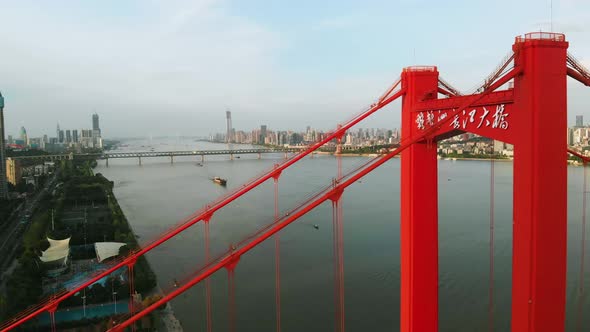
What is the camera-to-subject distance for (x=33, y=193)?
14.9m

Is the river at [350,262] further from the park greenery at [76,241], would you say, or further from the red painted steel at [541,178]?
the red painted steel at [541,178]

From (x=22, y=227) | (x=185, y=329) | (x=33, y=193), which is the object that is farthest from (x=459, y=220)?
(x=33, y=193)

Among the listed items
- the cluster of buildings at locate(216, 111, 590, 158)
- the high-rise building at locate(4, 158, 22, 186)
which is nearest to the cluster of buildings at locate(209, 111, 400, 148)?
the cluster of buildings at locate(216, 111, 590, 158)

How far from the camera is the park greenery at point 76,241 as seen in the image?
5.30 m

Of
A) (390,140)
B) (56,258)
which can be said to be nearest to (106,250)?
(56,258)

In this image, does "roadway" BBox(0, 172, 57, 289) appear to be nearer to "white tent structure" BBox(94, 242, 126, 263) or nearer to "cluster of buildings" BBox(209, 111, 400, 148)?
"white tent structure" BBox(94, 242, 126, 263)

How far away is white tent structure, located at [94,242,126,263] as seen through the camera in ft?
22.2

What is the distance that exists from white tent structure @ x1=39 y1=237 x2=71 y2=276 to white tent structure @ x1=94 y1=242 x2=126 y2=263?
0.44 metres

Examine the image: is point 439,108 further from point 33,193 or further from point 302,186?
point 33,193

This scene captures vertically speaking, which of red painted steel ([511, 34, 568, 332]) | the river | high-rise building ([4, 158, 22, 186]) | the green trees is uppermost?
red painted steel ([511, 34, 568, 332])

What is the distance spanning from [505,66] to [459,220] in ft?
27.0

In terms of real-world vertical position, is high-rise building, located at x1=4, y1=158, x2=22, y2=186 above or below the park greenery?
above

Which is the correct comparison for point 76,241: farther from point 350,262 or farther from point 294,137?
point 294,137

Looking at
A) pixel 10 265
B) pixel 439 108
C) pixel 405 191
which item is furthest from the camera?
pixel 10 265
